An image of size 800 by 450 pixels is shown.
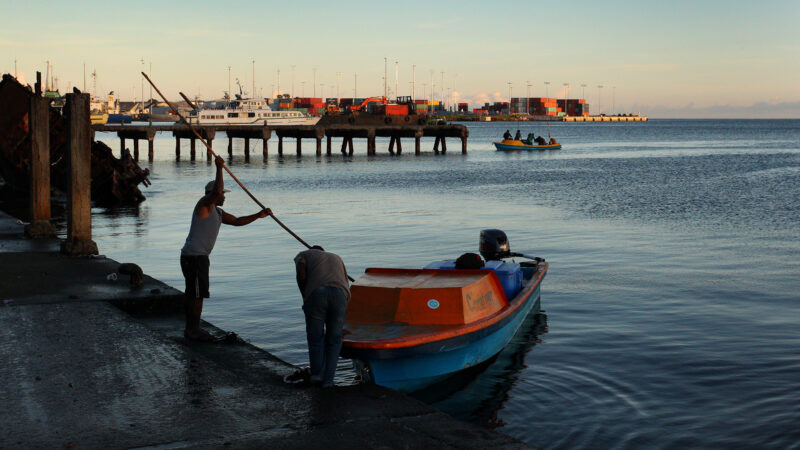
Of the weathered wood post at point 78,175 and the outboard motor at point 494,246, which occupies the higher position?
the weathered wood post at point 78,175

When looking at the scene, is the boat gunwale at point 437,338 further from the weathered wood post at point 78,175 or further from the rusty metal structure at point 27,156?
the rusty metal structure at point 27,156

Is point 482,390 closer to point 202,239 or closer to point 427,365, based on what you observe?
point 427,365

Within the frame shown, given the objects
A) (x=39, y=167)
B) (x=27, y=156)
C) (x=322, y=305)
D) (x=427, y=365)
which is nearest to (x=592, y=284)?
(x=427, y=365)

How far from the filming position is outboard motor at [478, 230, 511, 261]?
15.2m

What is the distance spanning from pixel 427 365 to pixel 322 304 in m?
1.99

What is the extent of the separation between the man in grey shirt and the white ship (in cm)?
12226

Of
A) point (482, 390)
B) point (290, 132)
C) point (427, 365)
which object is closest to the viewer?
point (427, 365)

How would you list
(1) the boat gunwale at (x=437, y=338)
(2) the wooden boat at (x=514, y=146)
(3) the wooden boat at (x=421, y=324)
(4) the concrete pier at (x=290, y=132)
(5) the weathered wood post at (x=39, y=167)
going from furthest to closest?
(2) the wooden boat at (x=514, y=146), (4) the concrete pier at (x=290, y=132), (5) the weathered wood post at (x=39, y=167), (3) the wooden boat at (x=421, y=324), (1) the boat gunwale at (x=437, y=338)

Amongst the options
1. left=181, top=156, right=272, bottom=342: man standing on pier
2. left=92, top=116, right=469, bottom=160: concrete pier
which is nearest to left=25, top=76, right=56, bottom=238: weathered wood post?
left=181, top=156, right=272, bottom=342: man standing on pier

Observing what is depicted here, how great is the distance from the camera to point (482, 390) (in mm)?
10961

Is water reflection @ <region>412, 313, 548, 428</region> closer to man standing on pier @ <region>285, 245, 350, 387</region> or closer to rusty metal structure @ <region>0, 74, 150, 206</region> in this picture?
man standing on pier @ <region>285, 245, 350, 387</region>

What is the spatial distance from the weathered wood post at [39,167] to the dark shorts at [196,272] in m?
10.2

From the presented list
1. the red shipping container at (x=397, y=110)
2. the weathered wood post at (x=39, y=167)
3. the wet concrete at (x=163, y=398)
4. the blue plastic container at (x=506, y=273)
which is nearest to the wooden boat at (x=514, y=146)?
the red shipping container at (x=397, y=110)

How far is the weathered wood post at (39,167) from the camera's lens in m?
17.9
